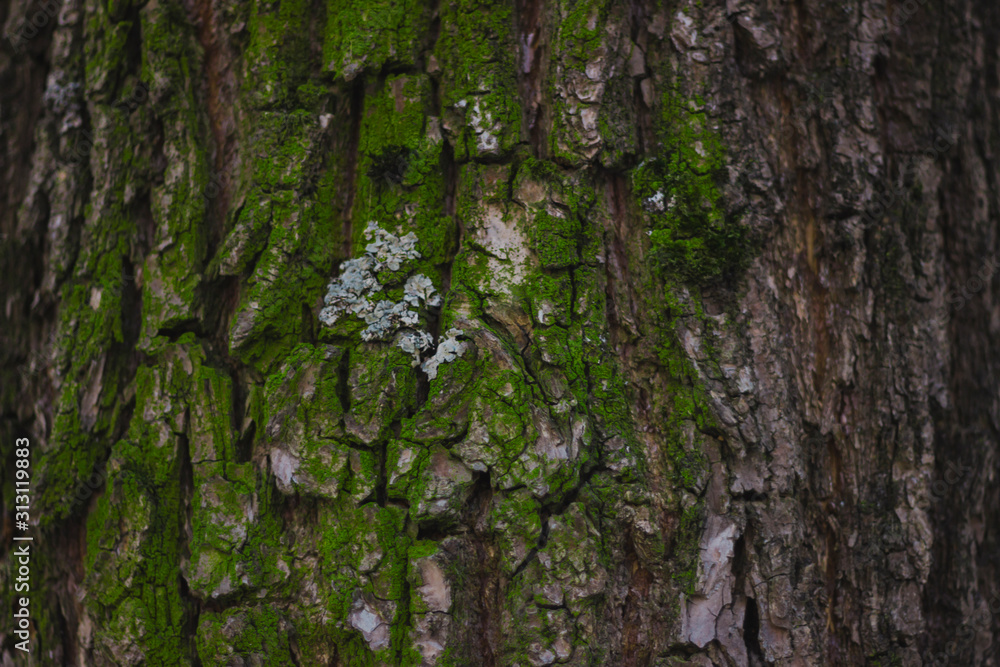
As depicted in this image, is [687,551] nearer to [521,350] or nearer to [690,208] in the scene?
[521,350]

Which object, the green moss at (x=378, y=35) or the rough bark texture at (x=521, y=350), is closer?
the rough bark texture at (x=521, y=350)

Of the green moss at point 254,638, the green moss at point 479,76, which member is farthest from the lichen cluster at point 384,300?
the green moss at point 254,638

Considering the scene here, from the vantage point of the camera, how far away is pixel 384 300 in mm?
1498

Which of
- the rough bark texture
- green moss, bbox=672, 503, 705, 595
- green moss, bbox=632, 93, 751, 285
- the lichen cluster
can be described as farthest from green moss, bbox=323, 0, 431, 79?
green moss, bbox=672, 503, 705, 595

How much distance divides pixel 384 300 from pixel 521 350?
37 centimetres

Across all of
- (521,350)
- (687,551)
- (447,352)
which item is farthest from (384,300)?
(687,551)

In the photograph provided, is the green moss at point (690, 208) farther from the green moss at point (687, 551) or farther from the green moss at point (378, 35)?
the green moss at point (378, 35)

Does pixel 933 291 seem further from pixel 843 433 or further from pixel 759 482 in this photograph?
pixel 759 482

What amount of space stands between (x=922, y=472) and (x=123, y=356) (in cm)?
229

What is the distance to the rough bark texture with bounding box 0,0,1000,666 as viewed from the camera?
4.60ft

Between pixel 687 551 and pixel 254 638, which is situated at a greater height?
pixel 687 551

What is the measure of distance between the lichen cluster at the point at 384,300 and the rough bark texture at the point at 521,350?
29 millimetres

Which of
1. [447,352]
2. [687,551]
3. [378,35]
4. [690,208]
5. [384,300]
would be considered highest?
[378,35]

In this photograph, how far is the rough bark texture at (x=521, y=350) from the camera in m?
1.40
